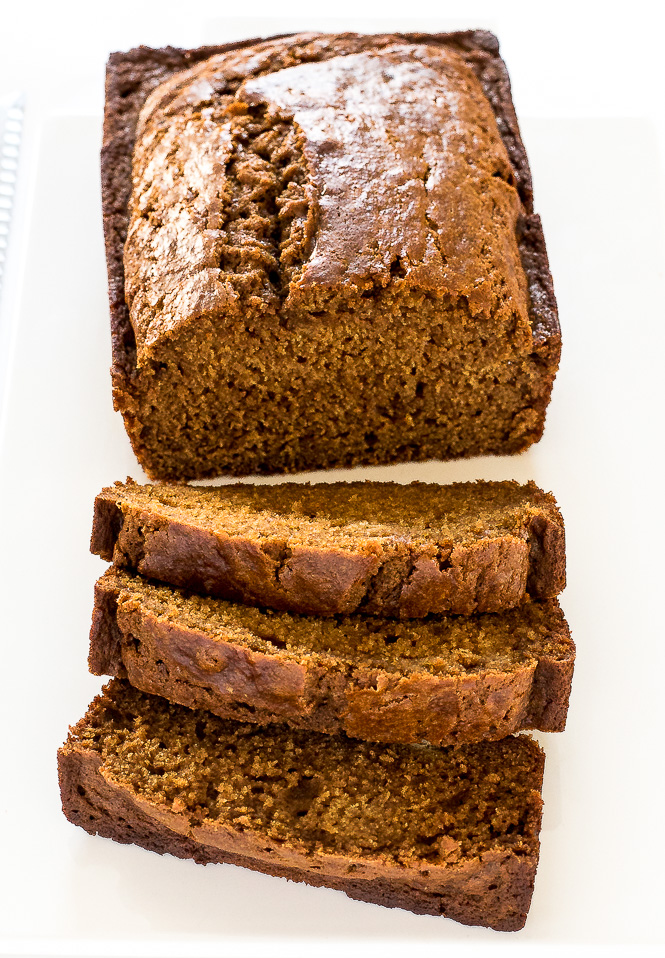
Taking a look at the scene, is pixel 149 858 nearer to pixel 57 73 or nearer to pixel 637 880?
pixel 637 880

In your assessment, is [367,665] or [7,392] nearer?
[367,665]

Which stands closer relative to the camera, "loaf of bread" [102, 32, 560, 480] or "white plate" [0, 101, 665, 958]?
"white plate" [0, 101, 665, 958]

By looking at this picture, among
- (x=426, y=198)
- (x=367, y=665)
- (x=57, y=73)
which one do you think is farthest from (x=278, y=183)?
(x=57, y=73)

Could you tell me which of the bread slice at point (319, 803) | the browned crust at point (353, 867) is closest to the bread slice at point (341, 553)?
the bread slice at point (319, 803)

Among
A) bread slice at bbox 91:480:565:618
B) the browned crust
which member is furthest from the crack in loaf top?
the browned crust

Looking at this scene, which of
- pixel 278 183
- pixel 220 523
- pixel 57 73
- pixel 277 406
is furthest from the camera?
pixel 57 73

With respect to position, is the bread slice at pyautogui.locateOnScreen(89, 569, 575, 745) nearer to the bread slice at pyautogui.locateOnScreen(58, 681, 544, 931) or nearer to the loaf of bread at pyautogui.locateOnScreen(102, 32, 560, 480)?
the bread slice at pyautogui.locateOnScreen(58, 681, 544, 931)
